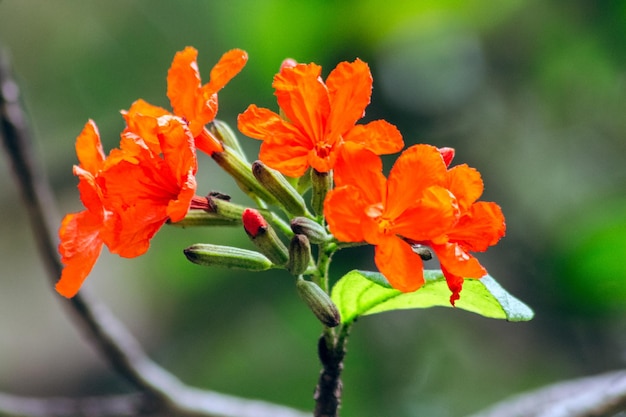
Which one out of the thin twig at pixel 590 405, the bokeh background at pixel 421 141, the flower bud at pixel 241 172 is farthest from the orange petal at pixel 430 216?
the bokeh background at pixel 421 141

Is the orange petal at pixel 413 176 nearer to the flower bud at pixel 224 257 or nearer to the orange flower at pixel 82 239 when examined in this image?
the flower bud at pixel 224 257

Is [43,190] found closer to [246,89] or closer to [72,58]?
[246,89]

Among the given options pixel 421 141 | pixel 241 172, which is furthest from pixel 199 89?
pixel 421 141

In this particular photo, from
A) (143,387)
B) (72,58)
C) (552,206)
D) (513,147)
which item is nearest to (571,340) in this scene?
(552,206)

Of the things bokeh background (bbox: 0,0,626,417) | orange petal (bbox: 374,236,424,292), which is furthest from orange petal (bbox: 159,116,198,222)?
bokeh background (bbox: 0,0,626,417)

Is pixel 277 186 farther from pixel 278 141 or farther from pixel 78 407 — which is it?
pixel 78 407

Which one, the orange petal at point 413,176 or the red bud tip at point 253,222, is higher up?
the orange petal at point 413,176
